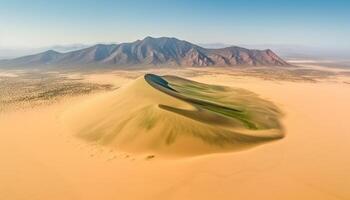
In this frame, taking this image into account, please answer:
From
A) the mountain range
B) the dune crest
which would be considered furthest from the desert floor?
the mountain range

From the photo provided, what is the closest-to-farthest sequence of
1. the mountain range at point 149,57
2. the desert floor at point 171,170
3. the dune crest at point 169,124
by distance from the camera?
1. the desert floor at point 171,170
2. the dune crest at point 169,124
3. the mountain range at point 149,57

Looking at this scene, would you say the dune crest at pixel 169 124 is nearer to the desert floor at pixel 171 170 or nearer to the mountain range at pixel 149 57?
the desert floor at pixel 171 170

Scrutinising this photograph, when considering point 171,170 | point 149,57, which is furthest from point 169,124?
point 149,57

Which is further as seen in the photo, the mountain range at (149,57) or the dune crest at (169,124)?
the mountain range at (149,57)

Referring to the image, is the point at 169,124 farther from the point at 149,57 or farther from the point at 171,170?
the point at 149,57

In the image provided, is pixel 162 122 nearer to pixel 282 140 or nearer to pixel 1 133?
pixel 282 140

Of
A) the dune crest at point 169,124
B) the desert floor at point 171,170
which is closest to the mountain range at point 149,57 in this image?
the dune crest at point 169,124
